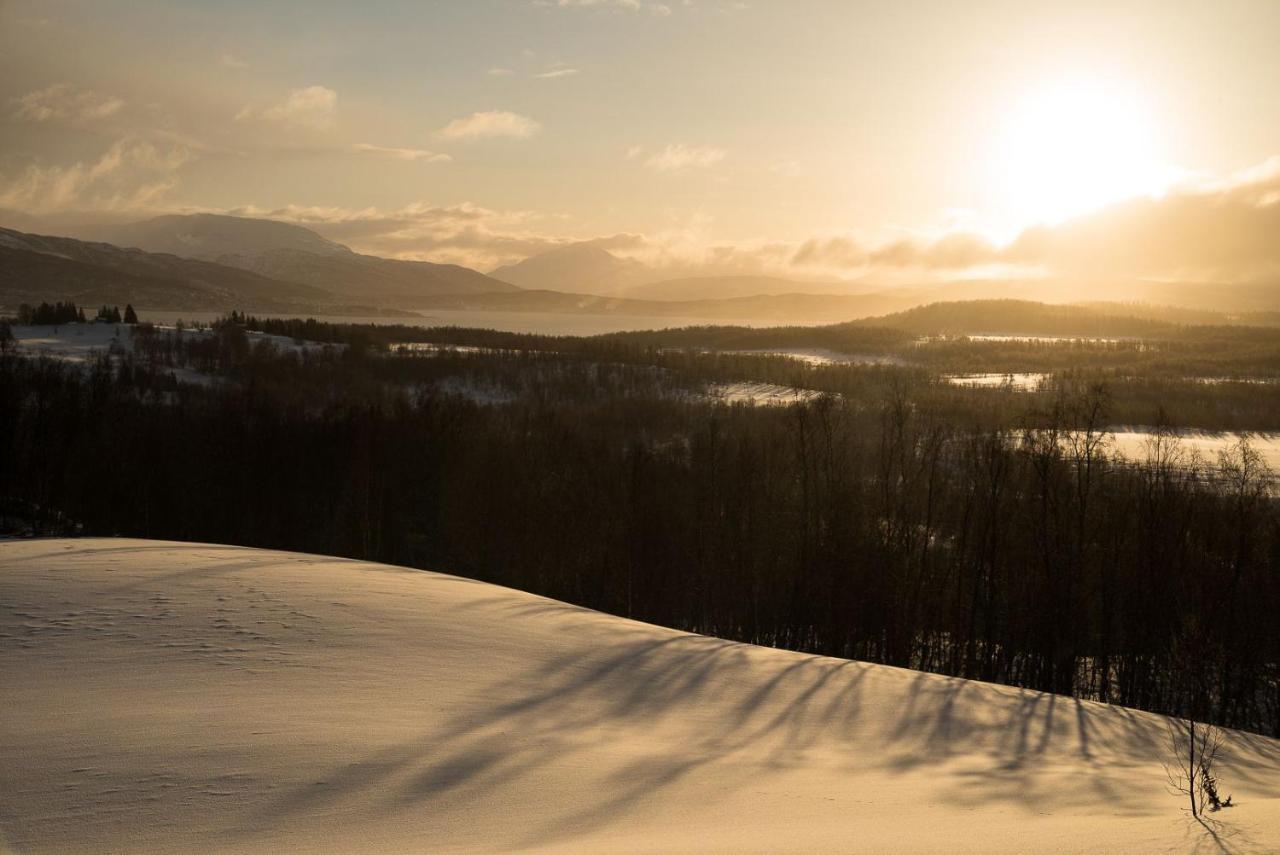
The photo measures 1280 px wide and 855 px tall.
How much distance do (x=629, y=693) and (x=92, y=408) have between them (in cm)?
4588

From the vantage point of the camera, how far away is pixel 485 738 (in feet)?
27.3

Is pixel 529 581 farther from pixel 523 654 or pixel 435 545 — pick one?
pixel 523 654

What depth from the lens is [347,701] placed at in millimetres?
8852

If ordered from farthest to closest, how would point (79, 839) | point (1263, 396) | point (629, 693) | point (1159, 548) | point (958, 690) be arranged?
1. point (1263, 396)
2. point (1159, 548)
3. point (958, 690)
4. point (629, 693)
5. point (79, 839)

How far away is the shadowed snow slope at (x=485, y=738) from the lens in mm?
6250

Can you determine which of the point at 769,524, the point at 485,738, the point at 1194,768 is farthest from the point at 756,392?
the point at 485,738

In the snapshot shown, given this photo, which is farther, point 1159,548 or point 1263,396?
point 1263,396

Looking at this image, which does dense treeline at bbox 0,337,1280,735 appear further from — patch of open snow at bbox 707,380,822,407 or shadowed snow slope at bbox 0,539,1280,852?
patch of open snow at bbox 707,380,822,407

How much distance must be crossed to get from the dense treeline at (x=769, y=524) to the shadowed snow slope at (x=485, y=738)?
51.7 ft

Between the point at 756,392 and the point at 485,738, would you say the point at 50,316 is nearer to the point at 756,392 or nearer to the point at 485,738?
the point at 756,392

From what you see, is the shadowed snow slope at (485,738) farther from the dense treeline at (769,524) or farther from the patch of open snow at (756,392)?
the patch of open snow at (756,392)

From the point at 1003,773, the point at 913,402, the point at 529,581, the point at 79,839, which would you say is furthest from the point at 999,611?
the point at 913,402

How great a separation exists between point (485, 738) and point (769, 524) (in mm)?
31445

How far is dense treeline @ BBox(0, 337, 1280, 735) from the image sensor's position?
94.8 ft
